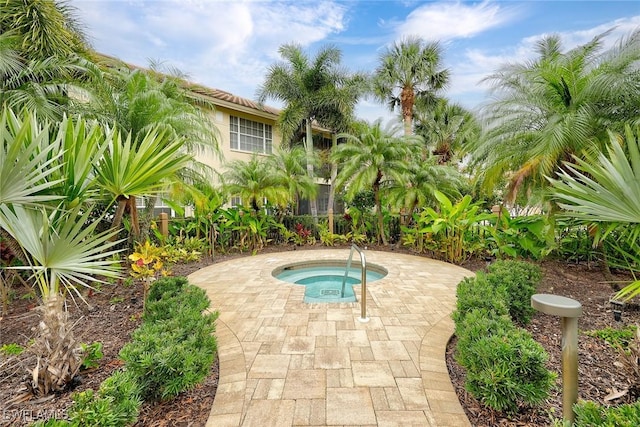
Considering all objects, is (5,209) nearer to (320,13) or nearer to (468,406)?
(468,406)

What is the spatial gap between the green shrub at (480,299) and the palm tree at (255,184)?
7174 millimetres

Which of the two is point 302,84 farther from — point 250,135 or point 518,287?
point 518,287

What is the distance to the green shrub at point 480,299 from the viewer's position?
128 inches

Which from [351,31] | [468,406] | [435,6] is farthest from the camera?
[351,31]

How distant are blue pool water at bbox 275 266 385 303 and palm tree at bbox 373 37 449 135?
10.9m

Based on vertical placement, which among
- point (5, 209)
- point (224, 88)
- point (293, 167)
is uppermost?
point (224, 88)

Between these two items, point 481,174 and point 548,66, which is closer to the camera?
point 548,66

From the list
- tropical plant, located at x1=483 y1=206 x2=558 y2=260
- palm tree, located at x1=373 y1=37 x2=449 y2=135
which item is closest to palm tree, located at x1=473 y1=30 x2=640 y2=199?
tropical plant, located at x1=483 y1=206 x2=558 y2=260

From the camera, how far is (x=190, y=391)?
2.73 m

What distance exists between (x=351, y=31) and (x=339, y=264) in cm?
847

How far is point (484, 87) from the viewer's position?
20.7ft

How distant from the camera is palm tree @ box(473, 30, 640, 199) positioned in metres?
4.93

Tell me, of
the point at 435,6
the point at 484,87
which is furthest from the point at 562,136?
the point at 435,6

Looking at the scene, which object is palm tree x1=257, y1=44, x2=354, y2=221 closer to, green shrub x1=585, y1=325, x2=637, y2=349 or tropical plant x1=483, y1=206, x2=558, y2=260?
tropical plant x1=483, y1=206, x2=558, y2=260
